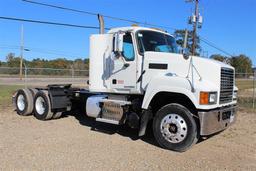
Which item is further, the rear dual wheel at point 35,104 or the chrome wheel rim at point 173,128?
the rear dual wheel at point 35,104

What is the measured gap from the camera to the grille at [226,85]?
788 centimetres

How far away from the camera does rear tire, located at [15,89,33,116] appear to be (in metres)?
11.9

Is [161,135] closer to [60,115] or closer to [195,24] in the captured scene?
[60,115]

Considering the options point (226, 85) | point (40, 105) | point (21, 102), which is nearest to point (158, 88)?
point (226, 85)

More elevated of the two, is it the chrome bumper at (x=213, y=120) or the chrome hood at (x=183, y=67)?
the chrome hood at (x=183, y=67)

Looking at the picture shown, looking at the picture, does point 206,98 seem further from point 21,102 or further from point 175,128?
point 21,102

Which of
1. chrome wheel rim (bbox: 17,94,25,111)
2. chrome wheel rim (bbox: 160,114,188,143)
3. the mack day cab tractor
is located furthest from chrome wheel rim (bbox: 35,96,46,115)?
chrome wheel rim (bbox: 160,114,188,143)

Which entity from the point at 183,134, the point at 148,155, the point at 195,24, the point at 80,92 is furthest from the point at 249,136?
the point at 195,24

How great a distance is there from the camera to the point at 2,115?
12273 mm

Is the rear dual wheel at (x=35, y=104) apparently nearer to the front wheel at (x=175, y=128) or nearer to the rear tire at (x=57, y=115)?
the rear tire at (x=57, y=115)

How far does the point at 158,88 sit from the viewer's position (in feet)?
25.9

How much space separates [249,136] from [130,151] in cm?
380

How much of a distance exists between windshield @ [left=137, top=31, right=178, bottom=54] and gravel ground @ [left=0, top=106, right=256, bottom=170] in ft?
7.77

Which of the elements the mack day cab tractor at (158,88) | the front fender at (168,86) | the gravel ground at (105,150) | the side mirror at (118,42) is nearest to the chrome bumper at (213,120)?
the mack day cab tractor at (158,88)
